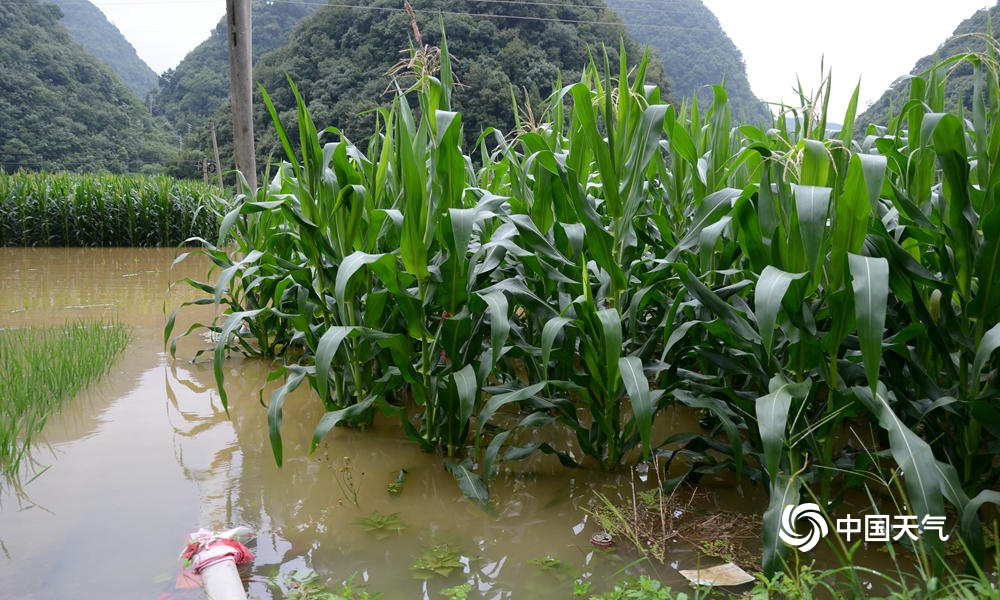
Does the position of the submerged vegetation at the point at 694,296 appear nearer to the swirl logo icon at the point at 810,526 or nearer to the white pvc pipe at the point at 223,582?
the swirl logo icon at the point at 810,526

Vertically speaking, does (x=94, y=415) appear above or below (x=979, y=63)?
below

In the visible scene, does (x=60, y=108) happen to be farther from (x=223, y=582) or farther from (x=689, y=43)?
(x=223, y=582)

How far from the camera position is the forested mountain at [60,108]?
32.0 m

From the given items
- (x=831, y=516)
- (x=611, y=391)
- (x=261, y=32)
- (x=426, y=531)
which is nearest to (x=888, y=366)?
(x=831, y=516)

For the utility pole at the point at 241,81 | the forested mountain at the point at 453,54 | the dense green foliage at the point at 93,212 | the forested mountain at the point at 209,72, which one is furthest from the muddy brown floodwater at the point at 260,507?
the forested mountain at the point at 209,72

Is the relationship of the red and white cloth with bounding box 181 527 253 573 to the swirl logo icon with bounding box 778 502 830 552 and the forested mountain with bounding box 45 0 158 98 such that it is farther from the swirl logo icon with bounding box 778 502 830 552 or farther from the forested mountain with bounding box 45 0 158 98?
the forested mountain with bounding box 45 0 158 98

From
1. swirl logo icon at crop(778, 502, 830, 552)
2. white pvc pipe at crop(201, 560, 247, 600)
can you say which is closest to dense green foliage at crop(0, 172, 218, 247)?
white pvc pipe at crop(201, 560, 247, 600)

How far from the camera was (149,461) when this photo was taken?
228 centimetres

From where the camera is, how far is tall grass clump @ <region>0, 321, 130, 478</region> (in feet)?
7.25

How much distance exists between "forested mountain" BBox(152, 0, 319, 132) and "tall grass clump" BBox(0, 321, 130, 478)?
115ft

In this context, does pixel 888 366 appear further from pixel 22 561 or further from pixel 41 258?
pixel 41 258

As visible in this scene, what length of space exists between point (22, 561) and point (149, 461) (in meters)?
0.68

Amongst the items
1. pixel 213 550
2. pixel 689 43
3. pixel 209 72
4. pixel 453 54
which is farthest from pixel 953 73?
pixel 689 43

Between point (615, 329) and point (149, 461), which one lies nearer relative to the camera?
point (615, 329)
